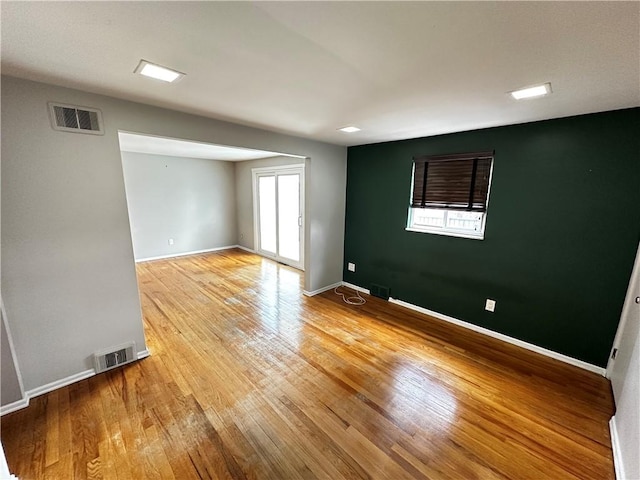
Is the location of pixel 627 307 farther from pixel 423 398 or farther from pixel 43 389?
pixel 43 389

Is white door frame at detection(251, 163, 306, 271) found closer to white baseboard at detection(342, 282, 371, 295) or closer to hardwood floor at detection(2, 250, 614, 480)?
white baseboard at detection(342, 282, 371, 295)

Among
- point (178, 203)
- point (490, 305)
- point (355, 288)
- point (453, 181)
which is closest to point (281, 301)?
point (355, 288)

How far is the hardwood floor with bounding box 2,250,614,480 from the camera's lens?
1.56 metres

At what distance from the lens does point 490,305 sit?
2.99 meters

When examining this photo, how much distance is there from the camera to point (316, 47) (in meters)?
1.34

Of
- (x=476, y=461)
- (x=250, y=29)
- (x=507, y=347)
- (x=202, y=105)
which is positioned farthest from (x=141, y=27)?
(x=507, y=347)

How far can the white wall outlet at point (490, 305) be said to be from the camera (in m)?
2.97

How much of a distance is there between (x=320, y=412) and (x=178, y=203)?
5.91 meters

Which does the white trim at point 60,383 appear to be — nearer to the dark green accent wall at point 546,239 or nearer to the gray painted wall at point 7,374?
the gray painted wall at point 7,374

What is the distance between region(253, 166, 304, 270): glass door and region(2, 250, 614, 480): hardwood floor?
2680 millimetres

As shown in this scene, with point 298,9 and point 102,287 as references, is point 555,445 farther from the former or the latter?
point 102,287

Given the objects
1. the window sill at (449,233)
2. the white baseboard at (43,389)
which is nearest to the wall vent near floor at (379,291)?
the window sill at (449,233)

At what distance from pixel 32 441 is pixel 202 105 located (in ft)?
A: 8.89

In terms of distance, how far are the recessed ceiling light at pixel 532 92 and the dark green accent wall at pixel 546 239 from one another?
91 centimetres
